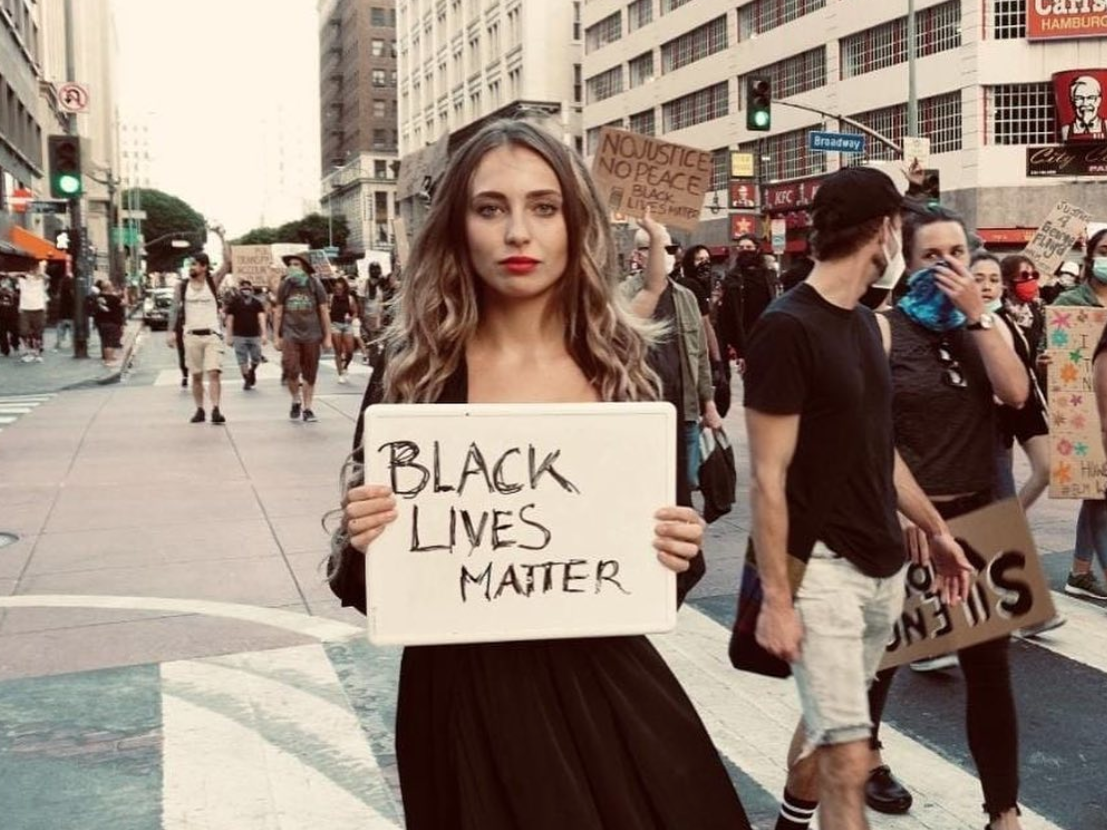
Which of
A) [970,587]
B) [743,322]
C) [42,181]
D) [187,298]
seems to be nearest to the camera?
[970,587]

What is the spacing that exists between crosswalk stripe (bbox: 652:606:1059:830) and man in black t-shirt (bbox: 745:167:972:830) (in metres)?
0.98

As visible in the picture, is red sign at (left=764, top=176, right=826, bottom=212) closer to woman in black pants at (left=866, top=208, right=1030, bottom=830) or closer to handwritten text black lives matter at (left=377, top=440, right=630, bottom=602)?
woman in black pants at (left=866, top=208, right=1030, bottom=830)

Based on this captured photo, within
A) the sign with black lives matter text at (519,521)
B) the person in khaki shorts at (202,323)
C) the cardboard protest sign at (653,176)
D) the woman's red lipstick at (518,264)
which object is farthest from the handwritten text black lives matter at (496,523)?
the person in khaki shorts at (202,323)

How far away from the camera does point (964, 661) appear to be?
3717mm

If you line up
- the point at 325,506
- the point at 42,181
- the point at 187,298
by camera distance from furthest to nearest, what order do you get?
the point at 42,181
the point at 187,298
the point at 325,506

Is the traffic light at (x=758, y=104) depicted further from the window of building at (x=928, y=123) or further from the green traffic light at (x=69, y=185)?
the window of building at (x=928, y=123)

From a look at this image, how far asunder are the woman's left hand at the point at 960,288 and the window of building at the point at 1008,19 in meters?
37.2

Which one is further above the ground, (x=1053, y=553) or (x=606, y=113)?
(x=606, y=113)

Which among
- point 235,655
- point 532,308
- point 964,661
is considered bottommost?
point 235,655

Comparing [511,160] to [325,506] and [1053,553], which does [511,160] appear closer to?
[1053,553]

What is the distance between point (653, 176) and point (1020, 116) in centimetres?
3240

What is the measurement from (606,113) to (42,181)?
2705 centimetres

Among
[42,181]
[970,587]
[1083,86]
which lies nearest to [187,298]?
A: [970,587]

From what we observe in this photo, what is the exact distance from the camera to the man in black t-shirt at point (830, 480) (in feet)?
9.80
